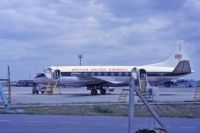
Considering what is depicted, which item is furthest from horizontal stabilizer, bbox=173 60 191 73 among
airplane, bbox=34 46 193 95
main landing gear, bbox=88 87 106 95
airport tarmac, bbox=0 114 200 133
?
airport tarmac, bbox=0 114 200 133

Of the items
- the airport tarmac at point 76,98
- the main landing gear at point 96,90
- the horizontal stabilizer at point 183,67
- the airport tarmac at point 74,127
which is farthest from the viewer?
the horizontal stabilizer at point 183,67

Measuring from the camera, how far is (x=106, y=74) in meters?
52.9

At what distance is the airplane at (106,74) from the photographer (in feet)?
167

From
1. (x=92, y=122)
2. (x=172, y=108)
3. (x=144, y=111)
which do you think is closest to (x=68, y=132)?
(x=92, y=122)

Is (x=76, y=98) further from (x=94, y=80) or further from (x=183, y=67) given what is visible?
(x=183, y=67)

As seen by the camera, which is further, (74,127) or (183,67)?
(183,67)

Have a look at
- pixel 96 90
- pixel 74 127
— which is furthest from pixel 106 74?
pixel 74 127

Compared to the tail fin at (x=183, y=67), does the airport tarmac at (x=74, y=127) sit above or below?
below

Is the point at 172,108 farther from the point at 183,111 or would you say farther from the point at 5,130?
the point at 5,130

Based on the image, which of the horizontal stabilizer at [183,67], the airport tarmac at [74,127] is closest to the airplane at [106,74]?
the horizontal stabilizer at [183,67]

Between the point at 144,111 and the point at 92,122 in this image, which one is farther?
the point at 144,111

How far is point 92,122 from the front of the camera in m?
18.9

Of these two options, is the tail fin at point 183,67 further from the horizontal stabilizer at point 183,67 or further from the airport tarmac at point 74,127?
the airport tarmac at point 74,127

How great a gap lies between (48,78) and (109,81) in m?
7.86
